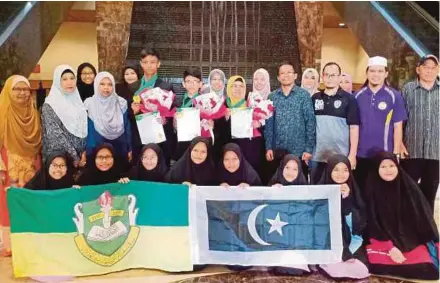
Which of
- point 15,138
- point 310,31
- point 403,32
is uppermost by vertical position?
point 310,31

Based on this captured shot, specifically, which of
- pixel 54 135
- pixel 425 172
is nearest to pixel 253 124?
pixel 425 172

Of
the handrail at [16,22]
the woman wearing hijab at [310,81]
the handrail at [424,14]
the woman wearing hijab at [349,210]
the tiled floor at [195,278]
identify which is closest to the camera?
the tiled floor at [195,278]

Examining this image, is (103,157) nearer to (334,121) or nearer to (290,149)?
(290,149)

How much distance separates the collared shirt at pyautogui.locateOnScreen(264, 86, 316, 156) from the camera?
3488mm

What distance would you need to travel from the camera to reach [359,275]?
3.03 meters

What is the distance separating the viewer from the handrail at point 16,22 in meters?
5.63

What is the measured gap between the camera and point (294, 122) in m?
3.50

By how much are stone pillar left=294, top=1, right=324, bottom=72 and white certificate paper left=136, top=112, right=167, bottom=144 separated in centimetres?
358

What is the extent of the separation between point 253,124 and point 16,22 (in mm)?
4021

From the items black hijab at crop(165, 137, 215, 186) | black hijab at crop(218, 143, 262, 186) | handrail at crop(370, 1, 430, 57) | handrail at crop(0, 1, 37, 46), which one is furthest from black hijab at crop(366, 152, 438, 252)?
handrail at crop(0, 1, 37, 46)

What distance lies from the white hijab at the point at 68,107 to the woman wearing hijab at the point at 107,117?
3.3 inches

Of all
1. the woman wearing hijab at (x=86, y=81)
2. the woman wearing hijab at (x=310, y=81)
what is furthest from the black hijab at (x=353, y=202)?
the woman wearing hijab at (x=86, y=81)

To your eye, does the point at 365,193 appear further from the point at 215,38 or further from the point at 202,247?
the point at 215,38

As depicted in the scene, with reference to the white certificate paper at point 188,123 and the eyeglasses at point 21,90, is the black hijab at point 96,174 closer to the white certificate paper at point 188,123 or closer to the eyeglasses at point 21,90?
the white certificate paper at point 188,123
